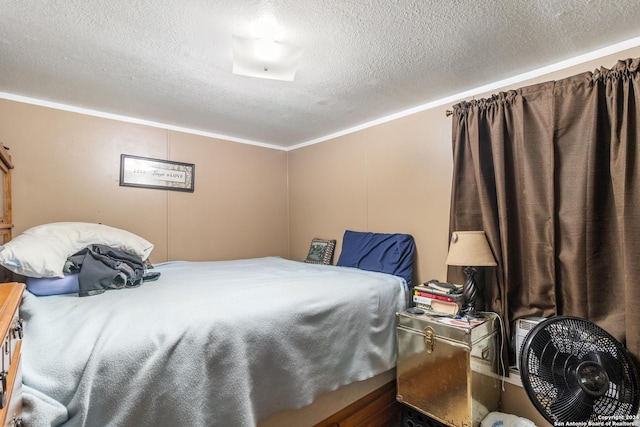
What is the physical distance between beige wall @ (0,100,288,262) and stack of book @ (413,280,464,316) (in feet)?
7.00

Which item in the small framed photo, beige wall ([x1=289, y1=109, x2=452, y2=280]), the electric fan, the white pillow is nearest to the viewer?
the electric fan

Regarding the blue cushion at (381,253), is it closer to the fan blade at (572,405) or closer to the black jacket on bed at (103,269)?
the fan blade at (572,405)

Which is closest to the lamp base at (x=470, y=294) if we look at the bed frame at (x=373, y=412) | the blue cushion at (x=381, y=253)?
the blue cushion at (x=381, y=253)

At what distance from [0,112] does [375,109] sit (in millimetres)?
2867

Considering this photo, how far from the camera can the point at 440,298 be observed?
1.96 m

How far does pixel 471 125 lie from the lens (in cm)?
211

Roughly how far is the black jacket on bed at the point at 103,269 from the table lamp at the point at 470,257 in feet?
6.61

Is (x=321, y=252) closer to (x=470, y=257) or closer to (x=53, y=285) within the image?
(x=470, y=257)

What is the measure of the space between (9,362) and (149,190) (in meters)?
2.36

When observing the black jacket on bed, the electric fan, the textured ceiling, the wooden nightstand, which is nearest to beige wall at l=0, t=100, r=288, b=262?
the textured ceiling

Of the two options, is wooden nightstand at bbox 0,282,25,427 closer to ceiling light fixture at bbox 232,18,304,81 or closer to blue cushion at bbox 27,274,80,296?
blue cushion at bbox 27,274,80,296

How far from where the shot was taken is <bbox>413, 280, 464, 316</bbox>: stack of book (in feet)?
6.26

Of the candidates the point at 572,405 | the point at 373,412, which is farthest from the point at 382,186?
the point at 572,405

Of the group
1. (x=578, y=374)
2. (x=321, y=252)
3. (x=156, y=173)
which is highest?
(x=156, y=173)
